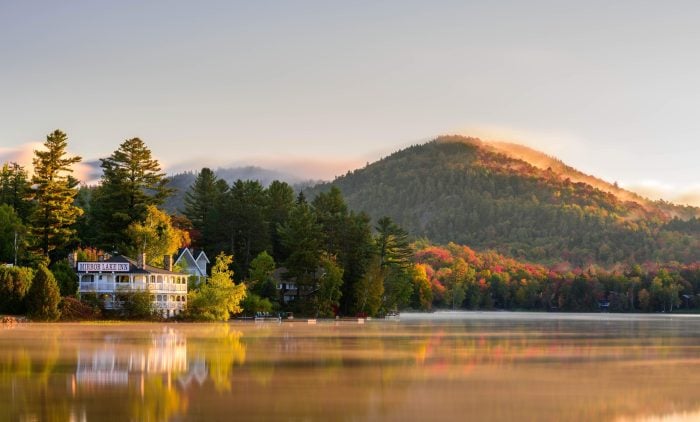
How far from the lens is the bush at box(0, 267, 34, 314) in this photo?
250ft

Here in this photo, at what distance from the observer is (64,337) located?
55375 millimetres

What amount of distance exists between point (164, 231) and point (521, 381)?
6773 cm

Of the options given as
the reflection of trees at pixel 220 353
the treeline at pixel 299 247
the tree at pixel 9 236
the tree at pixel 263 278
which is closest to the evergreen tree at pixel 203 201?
the treeline at pixel 299 247

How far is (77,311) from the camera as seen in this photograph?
8150 cm

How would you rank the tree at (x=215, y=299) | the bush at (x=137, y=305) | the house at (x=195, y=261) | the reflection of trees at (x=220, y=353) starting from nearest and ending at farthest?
the reflection of trees at (x=220, y=353) → the bush at (x=137, y=305) → the tree at (x=215, y=299) → the house at (x=195, y=261)

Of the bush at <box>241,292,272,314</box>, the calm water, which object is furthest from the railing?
the calm water

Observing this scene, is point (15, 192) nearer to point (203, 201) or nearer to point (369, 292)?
point (203, 201)

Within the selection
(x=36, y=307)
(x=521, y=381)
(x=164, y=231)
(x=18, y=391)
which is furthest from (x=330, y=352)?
(x=164, y=231)

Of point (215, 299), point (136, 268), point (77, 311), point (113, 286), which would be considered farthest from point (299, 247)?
point (77, 311)

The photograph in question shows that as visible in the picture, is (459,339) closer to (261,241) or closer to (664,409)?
(664,409)

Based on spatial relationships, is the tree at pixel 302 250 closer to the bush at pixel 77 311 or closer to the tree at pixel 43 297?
the bush at pixel 77 311

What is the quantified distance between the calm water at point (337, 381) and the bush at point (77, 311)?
91.4 ft

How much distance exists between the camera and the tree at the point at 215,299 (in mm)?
89125

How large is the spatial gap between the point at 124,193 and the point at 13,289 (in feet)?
94.2
